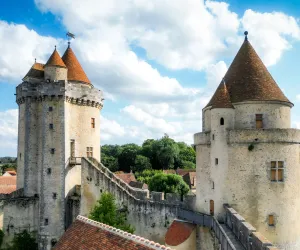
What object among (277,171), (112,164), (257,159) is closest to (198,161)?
(257,159)

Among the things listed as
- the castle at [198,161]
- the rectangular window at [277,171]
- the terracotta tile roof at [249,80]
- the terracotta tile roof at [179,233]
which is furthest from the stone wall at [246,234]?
the terracotta tile roof at [249,80]

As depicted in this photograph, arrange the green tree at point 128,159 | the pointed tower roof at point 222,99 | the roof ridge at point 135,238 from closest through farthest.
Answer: the roof ridge at point 135,238, the pointed tower roof at point 222,99, the green tree at point 128,159

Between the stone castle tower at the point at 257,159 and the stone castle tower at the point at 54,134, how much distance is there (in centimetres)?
1643

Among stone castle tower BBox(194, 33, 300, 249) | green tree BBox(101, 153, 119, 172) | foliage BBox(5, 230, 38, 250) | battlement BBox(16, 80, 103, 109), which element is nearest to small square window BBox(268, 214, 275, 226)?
stone castle tower BBox(194, 33, 300, 249)

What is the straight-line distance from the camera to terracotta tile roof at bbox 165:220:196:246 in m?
25.2

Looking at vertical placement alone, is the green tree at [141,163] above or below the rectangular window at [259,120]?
below

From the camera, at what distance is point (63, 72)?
3697 centimetres

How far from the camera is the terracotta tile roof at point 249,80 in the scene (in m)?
25.0

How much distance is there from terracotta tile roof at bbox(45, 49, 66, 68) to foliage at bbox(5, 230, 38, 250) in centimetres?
1775

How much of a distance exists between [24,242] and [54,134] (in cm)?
1164

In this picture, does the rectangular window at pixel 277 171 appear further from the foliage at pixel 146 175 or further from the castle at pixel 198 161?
the foliage at pixel 146 175

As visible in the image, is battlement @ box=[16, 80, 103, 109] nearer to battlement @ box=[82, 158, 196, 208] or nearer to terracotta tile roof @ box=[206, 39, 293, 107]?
battlement @ box=[82, 158, 196, 208]

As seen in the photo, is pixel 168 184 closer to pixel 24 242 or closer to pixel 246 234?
pixel 24 242

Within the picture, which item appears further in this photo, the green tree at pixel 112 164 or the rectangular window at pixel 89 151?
the green tree at pixel 112 164
